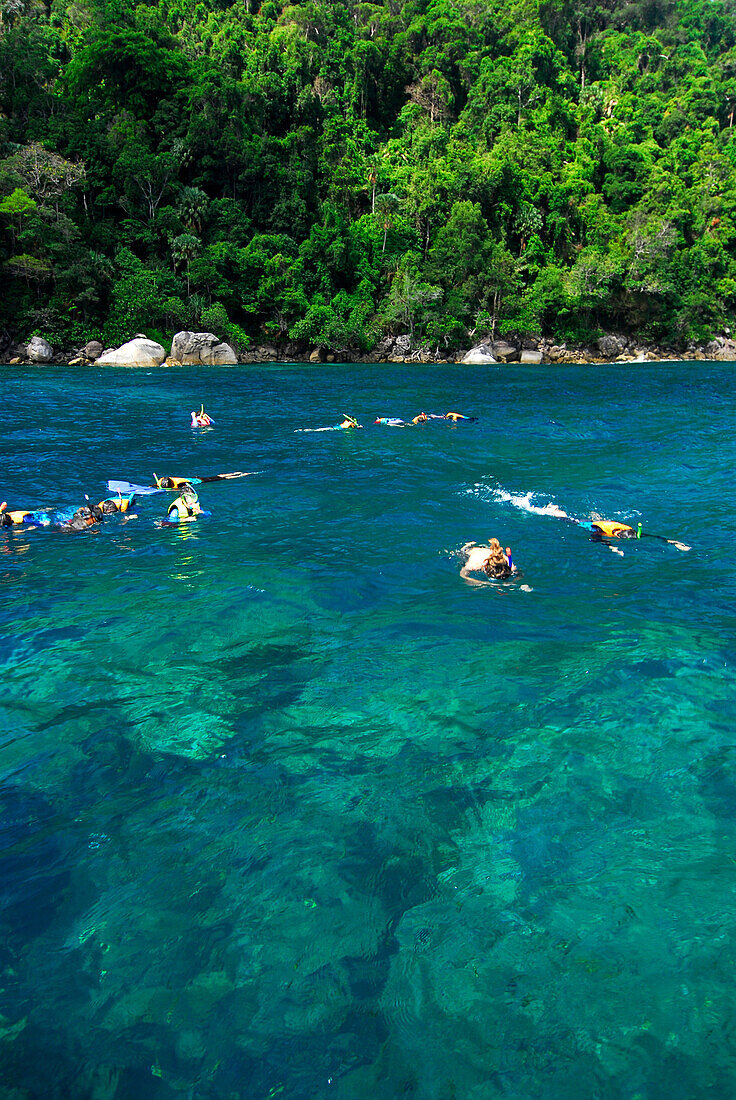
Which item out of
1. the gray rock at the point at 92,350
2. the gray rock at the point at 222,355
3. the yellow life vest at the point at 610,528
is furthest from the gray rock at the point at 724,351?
the yellow life vest at the point at 610,528

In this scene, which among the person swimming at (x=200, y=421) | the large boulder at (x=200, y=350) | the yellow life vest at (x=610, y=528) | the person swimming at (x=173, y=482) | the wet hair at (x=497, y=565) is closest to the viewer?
the wet hair at (x=497, y=565)

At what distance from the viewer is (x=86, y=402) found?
28875mm

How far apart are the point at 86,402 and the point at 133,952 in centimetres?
2848

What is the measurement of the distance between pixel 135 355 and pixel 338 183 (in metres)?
30.3

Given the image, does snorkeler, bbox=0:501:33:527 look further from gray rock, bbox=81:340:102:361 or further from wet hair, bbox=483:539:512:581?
gray rock, bbox=81:340:102:361

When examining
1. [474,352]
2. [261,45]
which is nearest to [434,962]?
[474,352]

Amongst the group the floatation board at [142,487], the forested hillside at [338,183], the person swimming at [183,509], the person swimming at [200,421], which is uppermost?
the forested hillside at [338,183]

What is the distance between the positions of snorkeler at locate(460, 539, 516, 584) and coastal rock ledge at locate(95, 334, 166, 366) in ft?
129

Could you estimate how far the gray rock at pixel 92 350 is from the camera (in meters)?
44.8

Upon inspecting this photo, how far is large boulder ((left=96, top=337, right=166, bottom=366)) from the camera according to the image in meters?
43.8

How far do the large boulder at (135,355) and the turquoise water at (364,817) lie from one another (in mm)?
34605

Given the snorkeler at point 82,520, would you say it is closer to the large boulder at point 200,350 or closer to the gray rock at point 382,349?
the large boulder at point 200,350

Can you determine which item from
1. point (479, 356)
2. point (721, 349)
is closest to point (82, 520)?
point (479, 356)

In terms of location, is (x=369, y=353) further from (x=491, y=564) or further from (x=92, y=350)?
(x=491, y=564)
